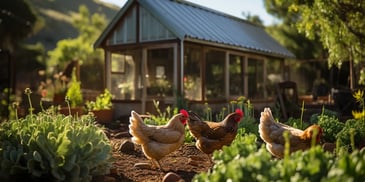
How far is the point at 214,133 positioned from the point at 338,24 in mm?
9062

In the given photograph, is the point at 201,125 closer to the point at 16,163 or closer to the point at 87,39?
the point at 16,163

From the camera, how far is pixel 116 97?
13.0 meters

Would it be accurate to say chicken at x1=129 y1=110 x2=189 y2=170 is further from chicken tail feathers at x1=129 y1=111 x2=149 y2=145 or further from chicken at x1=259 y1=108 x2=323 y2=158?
chicken at x1=259 y1=108 x2=323 y2=158

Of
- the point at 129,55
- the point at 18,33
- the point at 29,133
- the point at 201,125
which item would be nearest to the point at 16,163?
the point at 29,133

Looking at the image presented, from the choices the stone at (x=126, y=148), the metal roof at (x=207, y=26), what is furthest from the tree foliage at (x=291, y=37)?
the stone at (x=126, y=148)

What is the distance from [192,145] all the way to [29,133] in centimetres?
270

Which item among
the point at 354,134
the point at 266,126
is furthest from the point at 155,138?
the point at 354,134

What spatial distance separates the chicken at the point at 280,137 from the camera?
421 centimetres

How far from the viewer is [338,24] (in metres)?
12.3

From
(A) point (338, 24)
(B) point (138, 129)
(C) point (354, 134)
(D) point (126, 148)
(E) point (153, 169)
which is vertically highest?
(A) point (338, 24)

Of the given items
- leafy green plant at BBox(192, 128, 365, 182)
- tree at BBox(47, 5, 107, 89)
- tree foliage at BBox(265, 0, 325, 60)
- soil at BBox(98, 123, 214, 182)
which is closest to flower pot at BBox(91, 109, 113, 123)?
tree at BBox(47, 5, 107, 89)

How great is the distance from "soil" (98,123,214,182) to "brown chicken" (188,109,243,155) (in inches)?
11.4

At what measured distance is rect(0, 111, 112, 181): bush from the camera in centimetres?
355

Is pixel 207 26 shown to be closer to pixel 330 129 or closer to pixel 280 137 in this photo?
pixel 330 129
